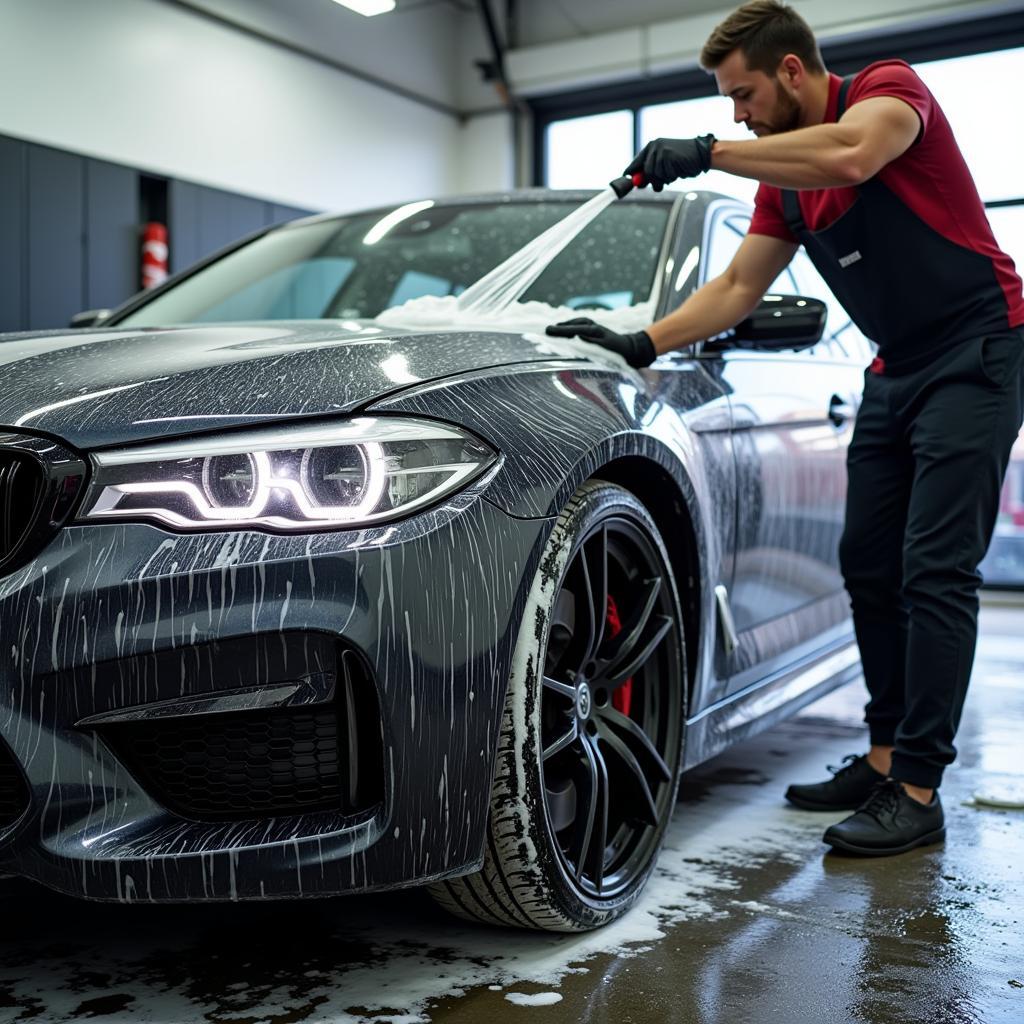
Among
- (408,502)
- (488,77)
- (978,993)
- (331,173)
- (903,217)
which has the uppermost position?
(488,77)

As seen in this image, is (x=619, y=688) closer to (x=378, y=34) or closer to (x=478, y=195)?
(x=478, y=195)

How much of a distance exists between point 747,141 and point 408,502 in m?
1.18

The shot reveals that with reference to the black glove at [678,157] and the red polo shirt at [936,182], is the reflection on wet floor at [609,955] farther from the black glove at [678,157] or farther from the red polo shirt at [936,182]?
the black glove at [678,157]

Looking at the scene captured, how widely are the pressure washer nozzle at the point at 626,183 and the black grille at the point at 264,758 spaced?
132cm

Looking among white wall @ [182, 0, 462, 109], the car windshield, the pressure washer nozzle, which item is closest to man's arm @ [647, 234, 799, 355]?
the car windshield

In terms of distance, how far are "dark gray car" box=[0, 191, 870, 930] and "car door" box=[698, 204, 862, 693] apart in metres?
0.38

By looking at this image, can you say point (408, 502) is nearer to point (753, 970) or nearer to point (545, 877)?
point (545, 877)

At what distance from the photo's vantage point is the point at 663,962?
1.78m

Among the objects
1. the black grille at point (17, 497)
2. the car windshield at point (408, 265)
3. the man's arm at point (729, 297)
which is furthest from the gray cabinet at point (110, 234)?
the black grille at point (17, 497)

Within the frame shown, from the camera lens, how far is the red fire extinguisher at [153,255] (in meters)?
7.80

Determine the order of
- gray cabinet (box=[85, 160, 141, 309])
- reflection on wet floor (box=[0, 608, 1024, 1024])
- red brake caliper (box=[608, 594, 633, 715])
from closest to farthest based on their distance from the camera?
reflection on wet floor (box=[0, 608, 1024, 1024]) < red brake caliper (box=[608, 594, 633, 715]) < gray cabinet (box=[85, 160, 141, 309])

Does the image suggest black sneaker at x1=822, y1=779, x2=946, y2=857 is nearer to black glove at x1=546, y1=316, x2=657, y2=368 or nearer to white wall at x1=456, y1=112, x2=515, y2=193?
black glove at x1=546, y1=316, x2=657, y2=368

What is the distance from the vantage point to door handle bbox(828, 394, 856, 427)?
307 centimetres

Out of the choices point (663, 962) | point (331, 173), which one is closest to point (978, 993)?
point (663, 962)
